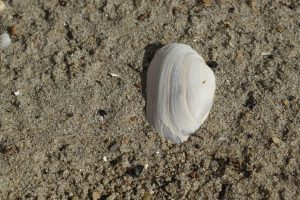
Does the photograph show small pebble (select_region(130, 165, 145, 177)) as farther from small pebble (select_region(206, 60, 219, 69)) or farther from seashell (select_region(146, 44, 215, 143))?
small pebble (select_region(206, 60, 219, 69))

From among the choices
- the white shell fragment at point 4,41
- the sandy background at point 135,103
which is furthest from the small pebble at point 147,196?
the white shell fragment at point 4,41

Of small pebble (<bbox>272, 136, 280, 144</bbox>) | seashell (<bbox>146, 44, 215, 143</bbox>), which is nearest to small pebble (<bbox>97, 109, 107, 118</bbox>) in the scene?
seashell (<bbox>146, 44, 215, 143</bbox>)

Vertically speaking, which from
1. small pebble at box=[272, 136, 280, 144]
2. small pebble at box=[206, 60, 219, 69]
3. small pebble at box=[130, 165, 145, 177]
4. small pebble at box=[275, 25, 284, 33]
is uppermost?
small pebble at box=[275, 25, 284, 33]

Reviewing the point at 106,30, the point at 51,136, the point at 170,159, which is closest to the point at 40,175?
the point at 51,136

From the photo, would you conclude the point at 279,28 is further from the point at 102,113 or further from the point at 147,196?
the point at 147,196

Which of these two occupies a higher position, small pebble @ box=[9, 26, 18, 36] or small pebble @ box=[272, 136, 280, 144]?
small pebble @ box=[9, 26, 18, 36]

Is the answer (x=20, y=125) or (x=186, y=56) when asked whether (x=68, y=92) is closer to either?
(x=20, y=125)
